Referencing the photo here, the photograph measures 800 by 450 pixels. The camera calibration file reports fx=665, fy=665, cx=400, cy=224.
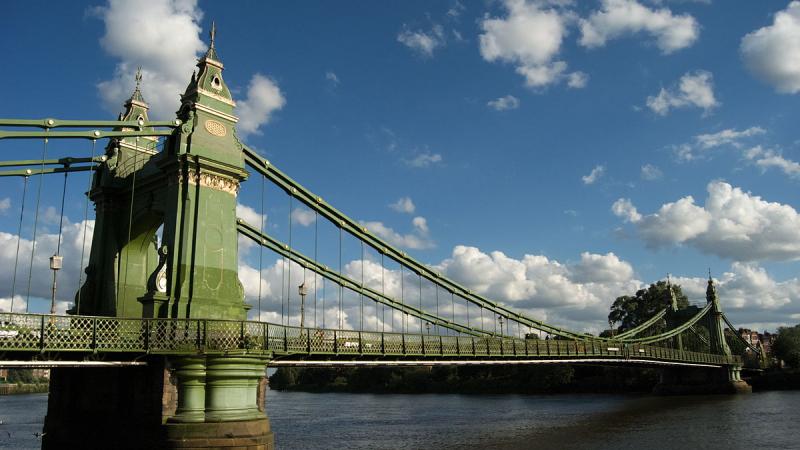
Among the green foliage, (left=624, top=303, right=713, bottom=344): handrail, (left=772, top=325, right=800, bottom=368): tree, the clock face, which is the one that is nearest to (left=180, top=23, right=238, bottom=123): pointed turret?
the clock face

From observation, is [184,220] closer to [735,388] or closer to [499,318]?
[499,318]

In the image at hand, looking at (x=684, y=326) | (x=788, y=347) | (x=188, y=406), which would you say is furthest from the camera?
(x=788, y=347)

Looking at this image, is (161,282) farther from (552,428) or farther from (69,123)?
(552,428)

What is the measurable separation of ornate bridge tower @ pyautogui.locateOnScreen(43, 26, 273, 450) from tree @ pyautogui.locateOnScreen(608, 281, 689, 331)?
273ft

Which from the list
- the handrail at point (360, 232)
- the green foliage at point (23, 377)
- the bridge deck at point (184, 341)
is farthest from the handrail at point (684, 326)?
the green foliage at point (23, 377)

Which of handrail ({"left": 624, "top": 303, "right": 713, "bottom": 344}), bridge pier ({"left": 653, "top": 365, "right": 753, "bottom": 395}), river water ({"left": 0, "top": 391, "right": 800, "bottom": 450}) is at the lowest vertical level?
river water ({"left": 0, "top": 391, "right": 800, "bottom": 450})

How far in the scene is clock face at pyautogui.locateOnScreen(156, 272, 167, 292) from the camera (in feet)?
72.9

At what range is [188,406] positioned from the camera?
2005cm

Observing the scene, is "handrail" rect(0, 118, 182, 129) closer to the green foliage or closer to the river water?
the river water

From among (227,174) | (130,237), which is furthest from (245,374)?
(130,237)

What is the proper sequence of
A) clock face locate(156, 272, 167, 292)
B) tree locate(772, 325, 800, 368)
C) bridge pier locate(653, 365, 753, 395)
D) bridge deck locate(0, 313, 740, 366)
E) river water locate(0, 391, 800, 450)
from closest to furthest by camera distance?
bridge deck locate(0, 313, 740, 366), clock face locate(156, 272, 167, 292), river water locate(0, 391, 800, 450), bridge pier locate(653, 365, 753, 395), tree locate(772, 325, 800, 368)

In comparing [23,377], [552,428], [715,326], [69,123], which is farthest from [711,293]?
[23,377]

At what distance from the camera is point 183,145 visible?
23.5 meters

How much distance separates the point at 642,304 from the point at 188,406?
89546 millimetres
